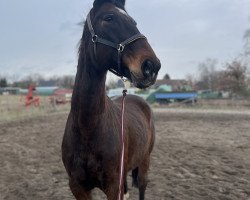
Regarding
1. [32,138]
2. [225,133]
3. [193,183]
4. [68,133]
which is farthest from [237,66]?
[68,133]

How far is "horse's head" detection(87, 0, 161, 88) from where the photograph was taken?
10.1 feet

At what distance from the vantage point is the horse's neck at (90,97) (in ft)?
12.1

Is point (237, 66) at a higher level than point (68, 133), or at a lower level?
higher

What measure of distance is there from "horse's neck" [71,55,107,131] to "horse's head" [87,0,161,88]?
166 millimetres

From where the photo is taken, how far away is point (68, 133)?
390cm

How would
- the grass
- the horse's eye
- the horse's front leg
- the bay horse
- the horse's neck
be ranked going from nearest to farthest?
the bay horse → the horse's eye → the horse's neck → the horse's front leg → the grass

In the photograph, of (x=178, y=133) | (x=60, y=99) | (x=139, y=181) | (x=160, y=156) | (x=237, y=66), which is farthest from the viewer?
(x=237, y=66)

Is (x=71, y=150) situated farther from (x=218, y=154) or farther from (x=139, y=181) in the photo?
(x=218, y=154)

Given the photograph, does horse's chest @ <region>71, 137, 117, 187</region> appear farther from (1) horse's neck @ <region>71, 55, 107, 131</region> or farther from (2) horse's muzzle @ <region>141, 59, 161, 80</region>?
(2) horse's muzzle @ <region>141, 59, 161, 80</region>

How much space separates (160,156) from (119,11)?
6208mm

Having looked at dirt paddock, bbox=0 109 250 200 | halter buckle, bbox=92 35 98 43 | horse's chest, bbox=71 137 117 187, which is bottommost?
dirt paddock, bbox=0 109 250 200

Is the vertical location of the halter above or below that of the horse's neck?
above

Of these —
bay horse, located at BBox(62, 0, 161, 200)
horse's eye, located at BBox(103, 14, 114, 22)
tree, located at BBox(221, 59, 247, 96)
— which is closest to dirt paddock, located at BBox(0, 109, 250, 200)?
bay horse, located at BBox(62, 0, 161, 200)

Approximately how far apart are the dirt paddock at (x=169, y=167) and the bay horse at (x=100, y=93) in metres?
2.35
